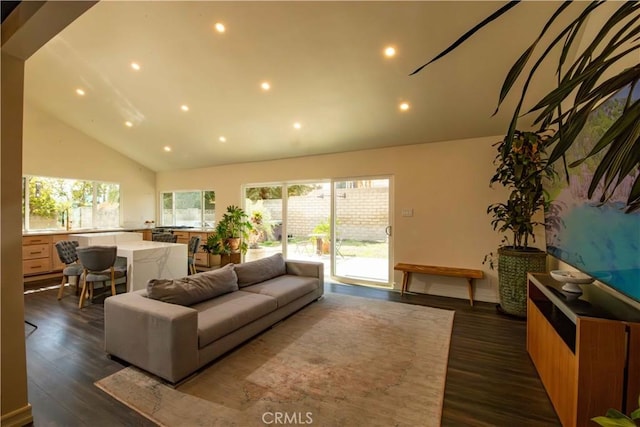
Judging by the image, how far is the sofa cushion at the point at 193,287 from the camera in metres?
2.57

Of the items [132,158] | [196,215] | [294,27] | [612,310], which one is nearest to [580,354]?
[612,310]

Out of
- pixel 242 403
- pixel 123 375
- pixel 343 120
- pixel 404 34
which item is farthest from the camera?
pixel 343 120

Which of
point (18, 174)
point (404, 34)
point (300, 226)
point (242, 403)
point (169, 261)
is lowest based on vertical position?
point (242, 403)

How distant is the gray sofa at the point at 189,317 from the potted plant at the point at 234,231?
2955 mm

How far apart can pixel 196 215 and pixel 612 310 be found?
7998mm

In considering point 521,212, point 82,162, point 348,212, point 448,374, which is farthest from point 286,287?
point 82,162

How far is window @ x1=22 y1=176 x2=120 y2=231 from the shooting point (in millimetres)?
5801

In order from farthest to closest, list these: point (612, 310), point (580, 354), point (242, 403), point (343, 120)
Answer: point (343, 120)
point (242, 403)
point (612, 310)
point (580, 354)

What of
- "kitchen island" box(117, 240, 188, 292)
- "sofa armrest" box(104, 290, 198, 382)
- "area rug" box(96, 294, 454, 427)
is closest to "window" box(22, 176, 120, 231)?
"kitchen island" box(117, 240, 188, 292)

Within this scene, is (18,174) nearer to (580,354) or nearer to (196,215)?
(580,354)

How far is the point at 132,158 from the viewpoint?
292 inches

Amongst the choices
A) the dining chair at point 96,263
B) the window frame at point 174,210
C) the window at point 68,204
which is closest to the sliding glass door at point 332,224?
the window frame at point 174,210
